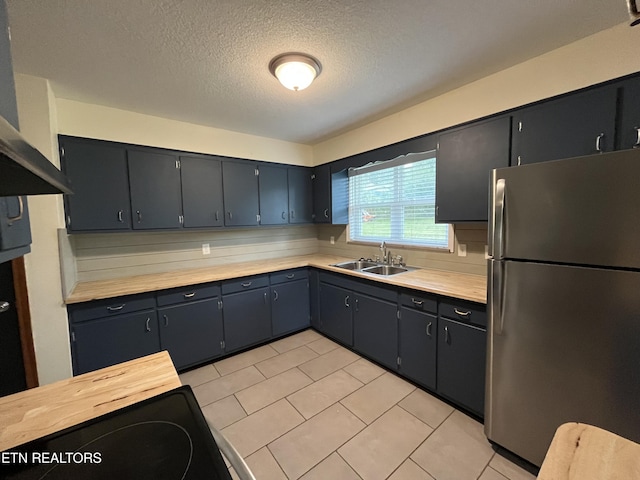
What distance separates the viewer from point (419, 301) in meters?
2.12

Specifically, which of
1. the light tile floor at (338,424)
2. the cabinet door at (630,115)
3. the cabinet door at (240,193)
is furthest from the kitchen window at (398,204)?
the light tile floor at (338,424)

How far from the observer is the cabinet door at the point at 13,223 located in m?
0.62

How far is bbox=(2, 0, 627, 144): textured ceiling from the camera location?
133cm

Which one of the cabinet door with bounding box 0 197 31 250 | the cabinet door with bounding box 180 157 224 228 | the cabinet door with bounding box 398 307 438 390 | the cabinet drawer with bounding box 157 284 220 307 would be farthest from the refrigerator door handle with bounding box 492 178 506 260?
the cabinet door with bounding box 180 157 224 228

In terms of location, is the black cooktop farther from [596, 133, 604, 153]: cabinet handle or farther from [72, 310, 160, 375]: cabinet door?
[596, 133, 604, 153]: cabinet handle

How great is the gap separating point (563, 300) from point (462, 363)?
85cm

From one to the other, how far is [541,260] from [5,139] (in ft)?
6.17

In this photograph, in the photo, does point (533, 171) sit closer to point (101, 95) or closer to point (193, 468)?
point (193, 468)

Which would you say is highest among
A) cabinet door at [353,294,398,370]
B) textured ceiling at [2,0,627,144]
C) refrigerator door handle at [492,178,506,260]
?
textured ceiling at [2,0,627,144]

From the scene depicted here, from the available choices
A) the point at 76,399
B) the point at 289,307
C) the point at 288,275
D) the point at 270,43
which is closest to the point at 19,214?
the point at 76,399

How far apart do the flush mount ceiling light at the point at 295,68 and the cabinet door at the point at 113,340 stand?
224 cm

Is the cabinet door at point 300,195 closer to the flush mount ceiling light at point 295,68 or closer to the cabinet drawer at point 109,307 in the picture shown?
the flush mount ceiling light at point 295,68

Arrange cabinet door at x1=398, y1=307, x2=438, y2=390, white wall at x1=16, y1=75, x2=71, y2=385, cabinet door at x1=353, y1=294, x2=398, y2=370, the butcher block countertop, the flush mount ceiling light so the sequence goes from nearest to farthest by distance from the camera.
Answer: the flush mount ceiling light
white wall at x1=16, y1=75, x2=71, y2=385
the butcher block countertop
cabinet door at x1=398, y1=307, x2=438, y2=390
cabinet door at x1=353, y1=294, x2=398, y2=370

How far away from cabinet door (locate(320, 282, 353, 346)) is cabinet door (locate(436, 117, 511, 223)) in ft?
4.22
